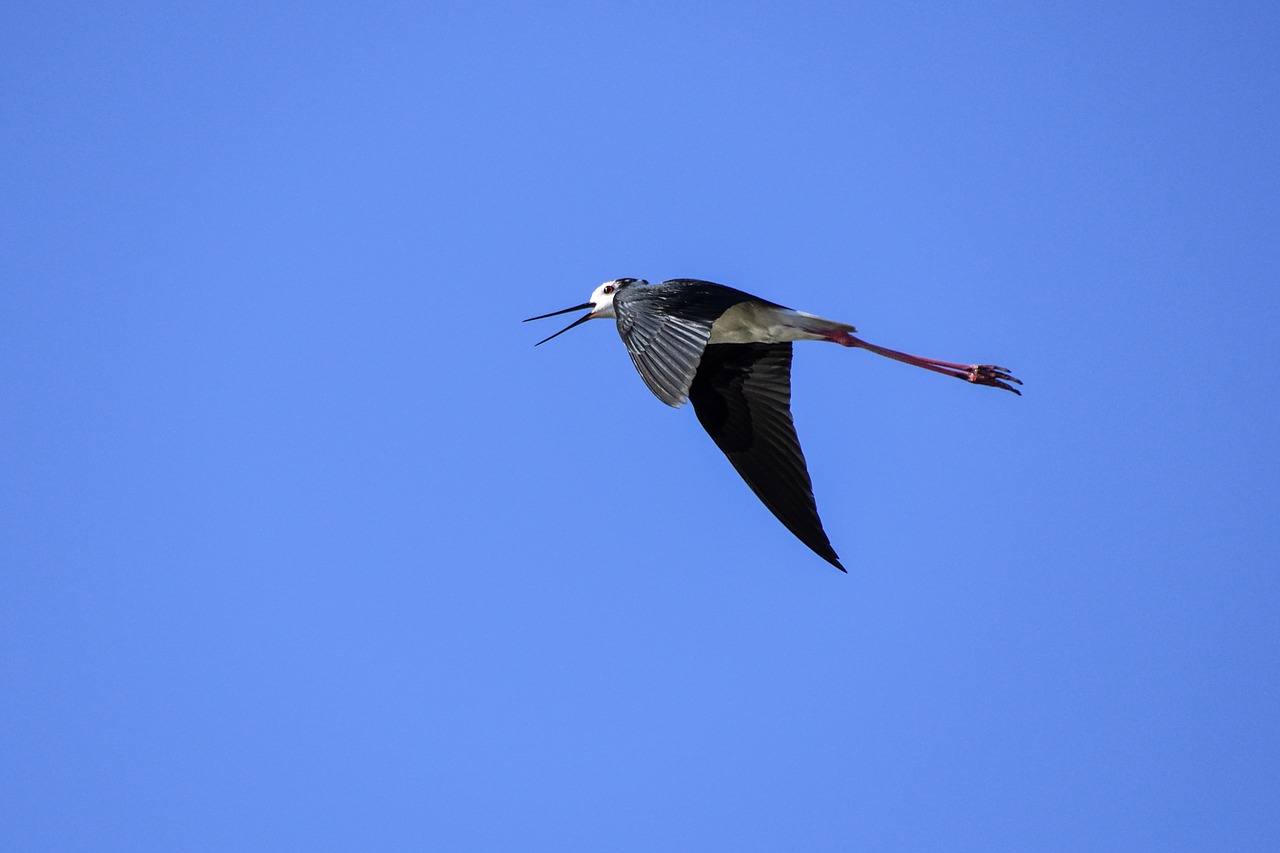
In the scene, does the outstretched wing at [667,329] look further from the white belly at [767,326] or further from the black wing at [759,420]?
the black wing at [759,420]

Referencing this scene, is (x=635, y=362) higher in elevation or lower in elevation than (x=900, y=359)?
lower

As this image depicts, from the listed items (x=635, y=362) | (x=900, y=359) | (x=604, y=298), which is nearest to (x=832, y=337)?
(x=900, y=359)

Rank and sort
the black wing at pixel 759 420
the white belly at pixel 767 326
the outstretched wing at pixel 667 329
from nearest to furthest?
the outstretched wing at pixel 667 329, the white belly at pixel 767 326, the black wing at pixel 759 420

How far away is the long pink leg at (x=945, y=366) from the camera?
10844 mm

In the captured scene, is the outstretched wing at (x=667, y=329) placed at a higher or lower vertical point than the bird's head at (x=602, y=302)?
lower

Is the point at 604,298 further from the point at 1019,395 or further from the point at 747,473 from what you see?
the point at 1019,395

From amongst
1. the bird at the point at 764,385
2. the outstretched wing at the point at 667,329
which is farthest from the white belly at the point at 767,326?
the outstretched wing at the point at 667,329

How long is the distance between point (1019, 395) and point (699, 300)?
302 cm

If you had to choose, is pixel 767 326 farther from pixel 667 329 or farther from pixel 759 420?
pixel 667 329

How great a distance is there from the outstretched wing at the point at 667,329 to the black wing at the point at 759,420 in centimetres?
186

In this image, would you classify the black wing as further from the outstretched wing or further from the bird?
the outstretched wing

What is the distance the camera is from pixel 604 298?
38.5 feet

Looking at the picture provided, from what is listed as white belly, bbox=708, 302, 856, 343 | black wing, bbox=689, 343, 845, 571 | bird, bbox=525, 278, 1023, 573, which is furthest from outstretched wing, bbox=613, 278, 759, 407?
black wing, bbox=689, 343, 845, 571

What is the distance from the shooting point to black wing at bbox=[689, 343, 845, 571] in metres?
Result: 10.8
